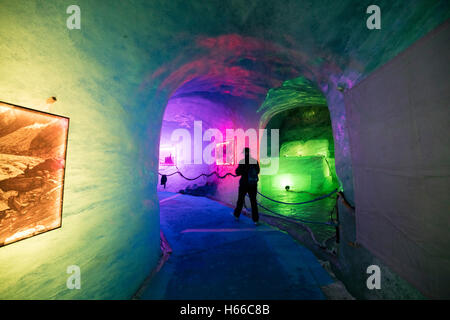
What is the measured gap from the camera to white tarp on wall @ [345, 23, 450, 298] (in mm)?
1292

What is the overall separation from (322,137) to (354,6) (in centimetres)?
1562

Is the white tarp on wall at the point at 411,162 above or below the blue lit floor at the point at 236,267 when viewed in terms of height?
above

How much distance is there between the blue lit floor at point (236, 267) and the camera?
2.15m

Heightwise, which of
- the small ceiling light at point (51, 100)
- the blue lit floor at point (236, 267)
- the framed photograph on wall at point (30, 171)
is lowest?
the blue lit floor at point (236, 267)

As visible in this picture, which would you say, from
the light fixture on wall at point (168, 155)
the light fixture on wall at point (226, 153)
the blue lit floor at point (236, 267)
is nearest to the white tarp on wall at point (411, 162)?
the blue lit floor at point (236, 267)

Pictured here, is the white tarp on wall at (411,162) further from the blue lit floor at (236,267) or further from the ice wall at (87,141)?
the ice wall at (87,141)

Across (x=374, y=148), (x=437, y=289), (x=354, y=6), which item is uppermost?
(x=354, y=6)

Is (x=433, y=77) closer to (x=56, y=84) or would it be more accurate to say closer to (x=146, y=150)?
(x=56, y=84)

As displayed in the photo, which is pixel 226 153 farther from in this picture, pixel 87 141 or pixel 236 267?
pixel 87 141

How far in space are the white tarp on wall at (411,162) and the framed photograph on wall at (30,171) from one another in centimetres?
310

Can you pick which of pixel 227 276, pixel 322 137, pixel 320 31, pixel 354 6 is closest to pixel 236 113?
pixel 320 31

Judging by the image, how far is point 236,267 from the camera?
263 cm

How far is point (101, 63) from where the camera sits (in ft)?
5.71

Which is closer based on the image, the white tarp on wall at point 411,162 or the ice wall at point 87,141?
the ice wall at point 87,141
